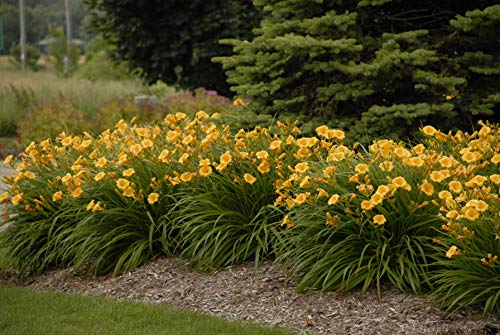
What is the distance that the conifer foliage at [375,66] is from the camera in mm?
5938

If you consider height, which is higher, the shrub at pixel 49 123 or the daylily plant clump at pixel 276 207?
the daylily plant clump at pixel 276 207

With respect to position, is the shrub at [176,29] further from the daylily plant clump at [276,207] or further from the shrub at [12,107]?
the daylily plant clump at [276,207]

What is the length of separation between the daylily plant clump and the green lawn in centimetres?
51

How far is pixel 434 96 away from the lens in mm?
6203

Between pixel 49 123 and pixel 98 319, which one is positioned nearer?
pixel 98 319

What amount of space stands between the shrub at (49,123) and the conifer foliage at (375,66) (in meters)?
6.82

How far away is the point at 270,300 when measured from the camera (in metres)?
4.51

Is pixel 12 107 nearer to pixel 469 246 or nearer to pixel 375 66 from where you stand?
pixel 375 66

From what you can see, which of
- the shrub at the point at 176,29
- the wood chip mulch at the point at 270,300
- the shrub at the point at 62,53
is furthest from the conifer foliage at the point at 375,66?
the shrub at the point at 62,53

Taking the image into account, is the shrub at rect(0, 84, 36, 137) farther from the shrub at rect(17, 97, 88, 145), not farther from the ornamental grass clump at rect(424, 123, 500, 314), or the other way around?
the ornamental grass clump at rect(424, 123, 500, 314)

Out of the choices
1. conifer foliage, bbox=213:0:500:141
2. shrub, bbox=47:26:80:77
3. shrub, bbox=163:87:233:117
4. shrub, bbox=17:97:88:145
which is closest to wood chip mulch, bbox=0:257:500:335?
conifer foliage, bbox=213:0:500:141

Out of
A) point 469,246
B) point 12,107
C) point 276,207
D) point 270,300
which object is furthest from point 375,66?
point 12,107

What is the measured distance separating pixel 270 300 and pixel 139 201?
4.59ft

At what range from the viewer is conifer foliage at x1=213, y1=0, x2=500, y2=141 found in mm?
5938
